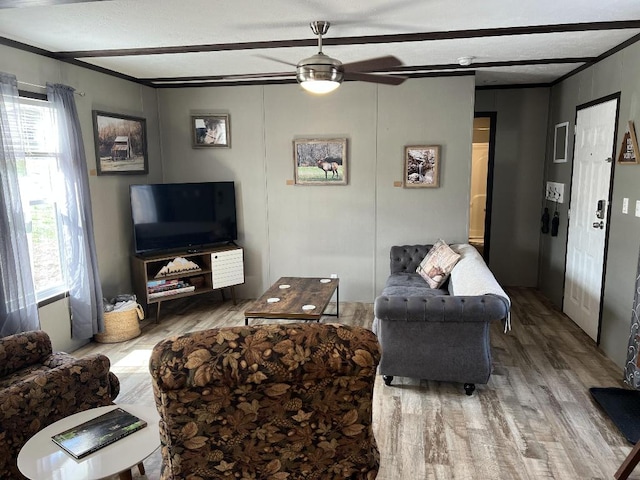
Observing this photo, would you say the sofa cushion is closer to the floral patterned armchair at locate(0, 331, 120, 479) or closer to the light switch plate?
the light switch plate

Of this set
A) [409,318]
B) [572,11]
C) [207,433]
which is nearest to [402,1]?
[572,11]

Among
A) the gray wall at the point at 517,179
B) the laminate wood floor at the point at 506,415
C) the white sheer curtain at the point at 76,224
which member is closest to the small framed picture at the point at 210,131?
the white sheer curtain at the point at 76,224

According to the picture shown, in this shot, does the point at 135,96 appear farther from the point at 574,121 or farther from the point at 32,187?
the point at 574,121

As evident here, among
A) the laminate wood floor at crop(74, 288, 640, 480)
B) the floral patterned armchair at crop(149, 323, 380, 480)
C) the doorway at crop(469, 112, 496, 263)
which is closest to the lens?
the floral patterned armchair at crop(149, 323, 380, 480)

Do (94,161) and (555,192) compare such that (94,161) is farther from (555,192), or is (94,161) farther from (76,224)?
(555,192)

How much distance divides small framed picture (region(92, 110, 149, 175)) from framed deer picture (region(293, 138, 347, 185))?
169 centimetres

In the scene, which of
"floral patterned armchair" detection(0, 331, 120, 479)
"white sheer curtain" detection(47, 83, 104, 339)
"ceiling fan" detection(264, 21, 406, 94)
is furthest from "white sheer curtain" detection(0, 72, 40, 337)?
"ceiling fan" detection(264, 21, 406, 94)

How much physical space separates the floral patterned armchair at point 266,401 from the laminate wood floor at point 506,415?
104 centimetres

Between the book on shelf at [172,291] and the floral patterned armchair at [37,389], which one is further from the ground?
the floral patterned armchair at [37,389]

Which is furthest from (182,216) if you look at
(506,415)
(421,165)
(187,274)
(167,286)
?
(506,415)

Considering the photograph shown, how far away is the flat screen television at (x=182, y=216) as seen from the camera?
4883 mm

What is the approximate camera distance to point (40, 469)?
74.2 inches

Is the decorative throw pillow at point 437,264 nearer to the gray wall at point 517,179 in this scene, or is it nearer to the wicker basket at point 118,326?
the gray wall at point 517,179

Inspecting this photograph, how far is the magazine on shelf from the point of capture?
6.58 feet
